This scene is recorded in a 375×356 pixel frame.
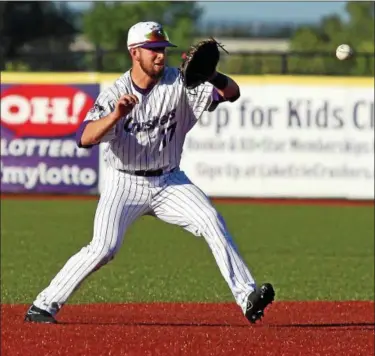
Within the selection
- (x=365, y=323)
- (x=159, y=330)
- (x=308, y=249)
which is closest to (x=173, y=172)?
(x=159, y=330)

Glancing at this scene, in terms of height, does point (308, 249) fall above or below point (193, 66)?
below

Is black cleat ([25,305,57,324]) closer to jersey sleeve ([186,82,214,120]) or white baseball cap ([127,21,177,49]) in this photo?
jersey sleeve ([186,82,214,120])

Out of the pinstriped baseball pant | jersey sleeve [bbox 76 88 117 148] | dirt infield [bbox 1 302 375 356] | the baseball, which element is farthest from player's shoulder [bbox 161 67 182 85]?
dirt infield [bbox 1 302 375 356]


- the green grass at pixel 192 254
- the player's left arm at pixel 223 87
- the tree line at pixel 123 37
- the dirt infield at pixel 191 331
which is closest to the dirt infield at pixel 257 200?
the green grass at pixel 192 254

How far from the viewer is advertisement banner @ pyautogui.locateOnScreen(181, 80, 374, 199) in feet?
59.9

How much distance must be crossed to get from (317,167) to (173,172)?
37.6 feet

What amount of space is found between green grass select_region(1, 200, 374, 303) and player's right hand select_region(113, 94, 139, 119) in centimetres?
256

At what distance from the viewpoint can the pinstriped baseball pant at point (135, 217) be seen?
673 cm

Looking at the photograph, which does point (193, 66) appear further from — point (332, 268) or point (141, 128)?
point (332, 268)

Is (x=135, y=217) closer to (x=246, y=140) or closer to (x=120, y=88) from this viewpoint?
(x=120, y=88)

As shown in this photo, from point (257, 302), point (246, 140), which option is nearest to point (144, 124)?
point (257, 302)

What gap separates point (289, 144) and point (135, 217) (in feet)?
37.9

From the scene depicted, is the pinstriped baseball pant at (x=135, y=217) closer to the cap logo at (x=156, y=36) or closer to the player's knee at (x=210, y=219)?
the player's knee at (x=210, y=219)

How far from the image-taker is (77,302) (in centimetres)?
852
